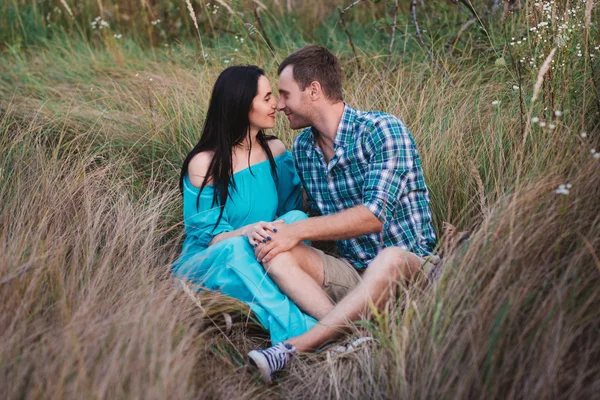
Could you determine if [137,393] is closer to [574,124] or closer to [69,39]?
[574,124]

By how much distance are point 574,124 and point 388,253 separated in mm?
1096

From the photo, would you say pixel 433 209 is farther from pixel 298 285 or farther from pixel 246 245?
pixel 246 245

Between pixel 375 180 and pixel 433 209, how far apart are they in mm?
614

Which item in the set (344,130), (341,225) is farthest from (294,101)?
(341,225)

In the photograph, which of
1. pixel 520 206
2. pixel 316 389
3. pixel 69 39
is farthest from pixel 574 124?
pixel 69 39

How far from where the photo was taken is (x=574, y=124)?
3133 millimetres

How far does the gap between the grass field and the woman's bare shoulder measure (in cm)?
31

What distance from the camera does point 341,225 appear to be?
3.11 m

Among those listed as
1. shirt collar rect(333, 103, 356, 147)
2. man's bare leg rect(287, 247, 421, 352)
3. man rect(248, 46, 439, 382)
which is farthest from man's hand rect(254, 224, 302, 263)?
shirt collar rect(333, 103, 356, 147)

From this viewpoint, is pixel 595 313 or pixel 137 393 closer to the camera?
pixel 137 393

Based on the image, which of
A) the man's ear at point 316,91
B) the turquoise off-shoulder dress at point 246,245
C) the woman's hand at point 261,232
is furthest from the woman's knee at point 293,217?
the man's ear at point 316,91

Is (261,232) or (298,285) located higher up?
(261,232)

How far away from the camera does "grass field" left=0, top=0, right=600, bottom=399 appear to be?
82.7 inches

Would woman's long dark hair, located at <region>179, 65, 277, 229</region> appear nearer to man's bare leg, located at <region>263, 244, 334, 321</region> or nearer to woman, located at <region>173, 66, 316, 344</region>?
woman, located at <region>173, 66, 316, 344</region>
